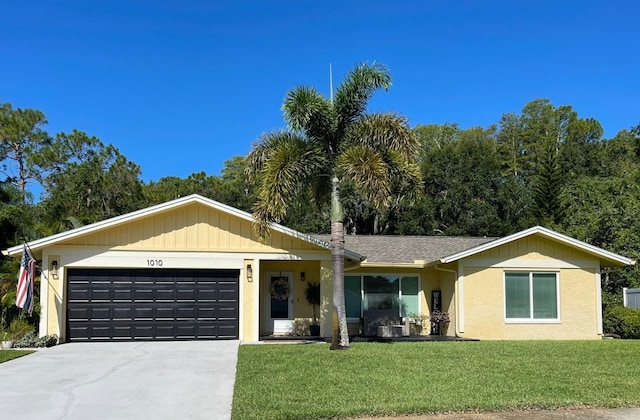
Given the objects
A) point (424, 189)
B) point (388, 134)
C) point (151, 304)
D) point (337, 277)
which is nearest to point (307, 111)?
point (388, 134)

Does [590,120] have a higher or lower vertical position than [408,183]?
higher

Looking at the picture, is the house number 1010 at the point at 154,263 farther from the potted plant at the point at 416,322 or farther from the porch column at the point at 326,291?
the potted plant at the point at 416,322

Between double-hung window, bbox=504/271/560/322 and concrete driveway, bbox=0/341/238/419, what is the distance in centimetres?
900

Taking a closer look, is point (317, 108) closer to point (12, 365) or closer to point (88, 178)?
point (12, 365)

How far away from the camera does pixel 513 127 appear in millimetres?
54125

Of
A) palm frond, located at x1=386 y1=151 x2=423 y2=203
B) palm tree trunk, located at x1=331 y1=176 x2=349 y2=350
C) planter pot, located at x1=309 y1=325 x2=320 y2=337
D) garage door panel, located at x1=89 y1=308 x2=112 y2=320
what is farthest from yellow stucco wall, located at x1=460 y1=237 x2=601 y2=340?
garage door panel, located at x1=89 y1=308 x2=112 y2=320

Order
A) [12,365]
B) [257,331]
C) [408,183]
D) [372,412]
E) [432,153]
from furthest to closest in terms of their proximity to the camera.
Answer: [432,153] → [257,331] → [408,183] → [12,365] → [372,412]

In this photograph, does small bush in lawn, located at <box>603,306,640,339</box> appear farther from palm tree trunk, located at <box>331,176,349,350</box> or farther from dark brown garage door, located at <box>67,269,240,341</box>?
dark brown garage door, located at <box>67,269,240,341</box>

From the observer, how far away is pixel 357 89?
560 inches

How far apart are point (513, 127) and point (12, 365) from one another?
49.6m

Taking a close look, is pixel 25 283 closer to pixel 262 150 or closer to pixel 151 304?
pixel 151 304

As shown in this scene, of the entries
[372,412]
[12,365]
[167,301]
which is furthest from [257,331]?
[372,412]

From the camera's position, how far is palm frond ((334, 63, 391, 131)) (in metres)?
14.2

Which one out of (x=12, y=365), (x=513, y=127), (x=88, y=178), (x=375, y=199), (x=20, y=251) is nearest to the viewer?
(x=12, y=365)
